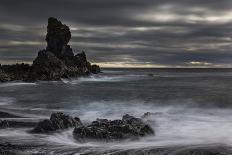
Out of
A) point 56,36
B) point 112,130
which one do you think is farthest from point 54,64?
point 112,130

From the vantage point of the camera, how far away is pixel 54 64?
281ft

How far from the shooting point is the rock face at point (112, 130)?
1712cm

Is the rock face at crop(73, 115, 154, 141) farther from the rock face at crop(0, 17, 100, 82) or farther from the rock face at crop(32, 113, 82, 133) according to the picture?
the rock face at crop(0, 17, 100, 82)

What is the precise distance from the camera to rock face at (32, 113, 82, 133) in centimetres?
1872

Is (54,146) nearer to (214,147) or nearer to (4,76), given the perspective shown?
(214,147)

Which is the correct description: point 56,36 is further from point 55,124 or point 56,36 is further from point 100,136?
point 100,136

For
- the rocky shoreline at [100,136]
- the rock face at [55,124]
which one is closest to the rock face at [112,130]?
the rocky shoreline at [100,136]

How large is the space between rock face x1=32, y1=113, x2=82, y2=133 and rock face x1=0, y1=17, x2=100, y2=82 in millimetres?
58101

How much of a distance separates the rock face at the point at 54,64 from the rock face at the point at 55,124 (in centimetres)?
5810

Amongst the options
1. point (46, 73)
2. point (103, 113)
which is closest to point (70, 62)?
point (46, 73)

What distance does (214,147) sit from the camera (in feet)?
51.4

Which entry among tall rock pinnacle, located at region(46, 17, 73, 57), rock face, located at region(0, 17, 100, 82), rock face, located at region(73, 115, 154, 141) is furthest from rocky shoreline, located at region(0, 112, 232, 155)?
tall rock pinnacle, located at region(46, 17, 73, 57)

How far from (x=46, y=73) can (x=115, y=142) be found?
66838 millimetres

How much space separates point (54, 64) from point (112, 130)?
6924cm
